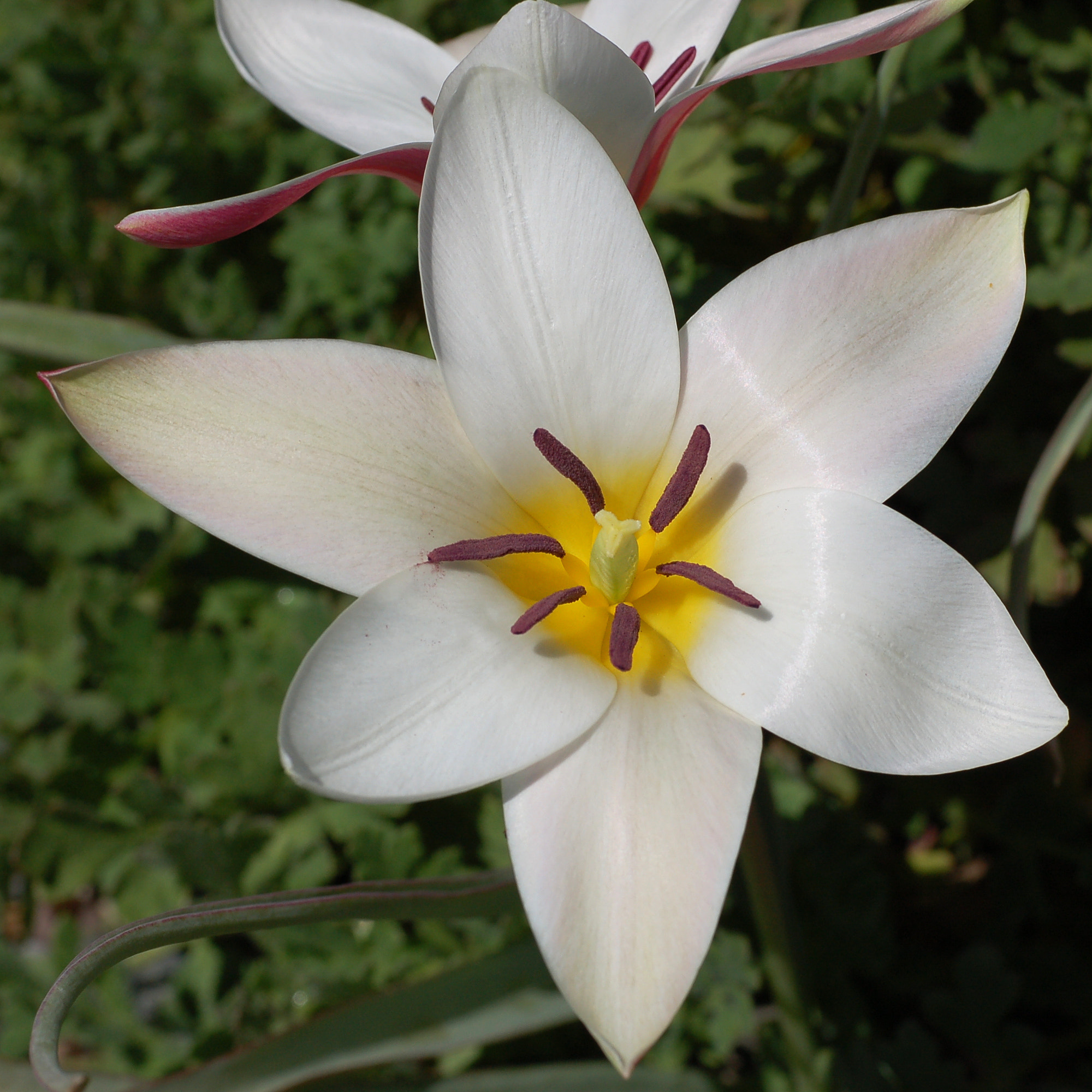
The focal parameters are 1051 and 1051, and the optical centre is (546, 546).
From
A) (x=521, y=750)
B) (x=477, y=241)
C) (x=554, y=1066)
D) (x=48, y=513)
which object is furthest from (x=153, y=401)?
(x=48, y=513)

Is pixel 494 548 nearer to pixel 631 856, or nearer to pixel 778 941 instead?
pixel 631 856

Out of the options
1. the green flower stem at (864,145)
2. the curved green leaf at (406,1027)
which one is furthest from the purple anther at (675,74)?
the curved green leaf at (406,1027)

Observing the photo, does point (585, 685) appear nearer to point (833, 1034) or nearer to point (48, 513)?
point (833, 1034)

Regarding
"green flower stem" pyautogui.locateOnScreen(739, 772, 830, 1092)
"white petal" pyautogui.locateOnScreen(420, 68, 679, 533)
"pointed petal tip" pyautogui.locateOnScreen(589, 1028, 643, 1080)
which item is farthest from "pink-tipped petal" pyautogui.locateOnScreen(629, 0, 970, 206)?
"pointed petal tip" pyautogui.locateOnScreen(589, 1028, 643, 1080)

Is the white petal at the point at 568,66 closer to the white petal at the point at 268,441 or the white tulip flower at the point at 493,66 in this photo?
the white tulip flower at the point at 493,66

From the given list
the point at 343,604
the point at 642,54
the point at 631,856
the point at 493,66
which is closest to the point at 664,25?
the point at 642,54
